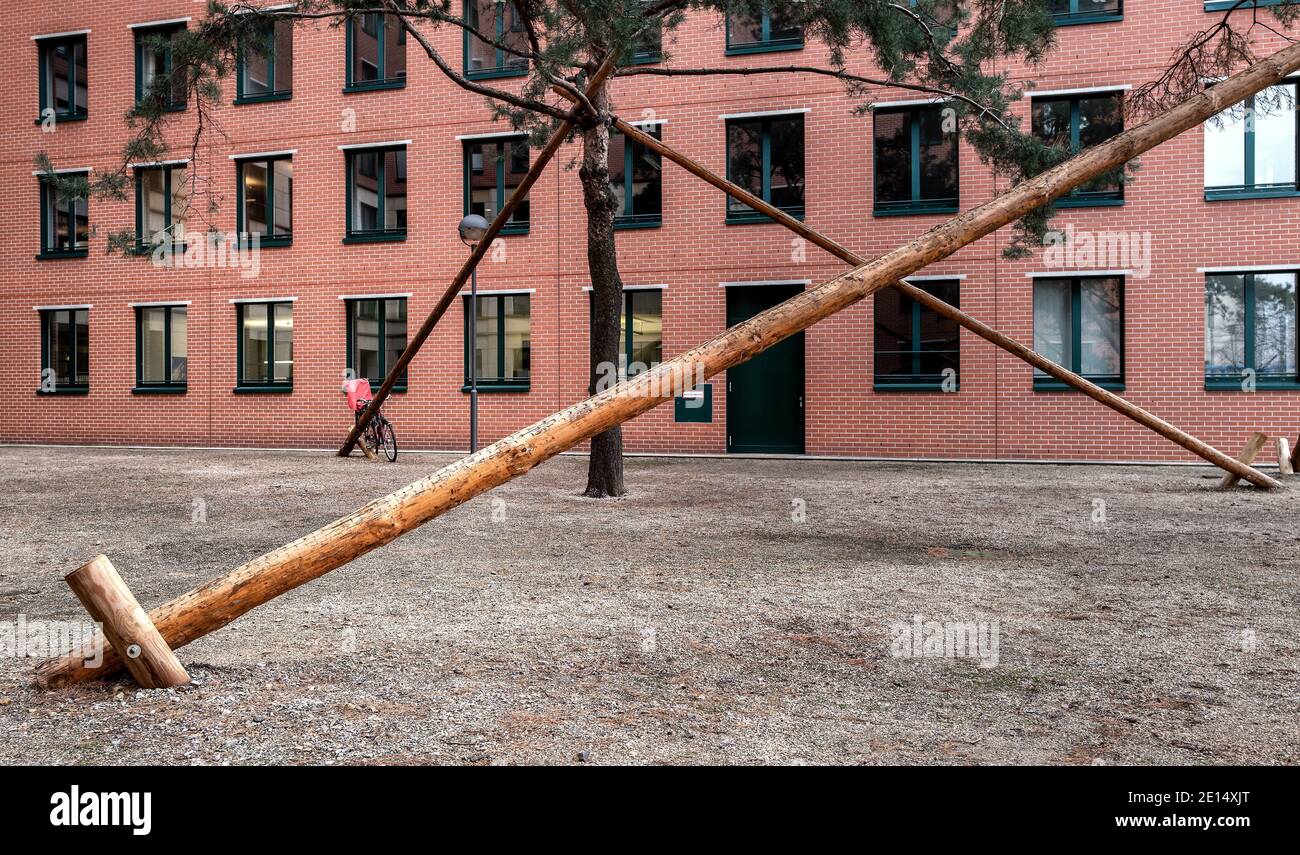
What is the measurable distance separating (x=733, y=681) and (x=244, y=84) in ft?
72.0

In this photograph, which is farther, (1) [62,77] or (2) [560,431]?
(1) [62,77]

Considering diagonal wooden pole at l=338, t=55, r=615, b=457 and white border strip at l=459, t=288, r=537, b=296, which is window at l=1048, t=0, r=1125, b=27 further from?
white border strip at l=459, t=288, r=537, b=296

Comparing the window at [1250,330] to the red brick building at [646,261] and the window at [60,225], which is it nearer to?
the red brick building at [646,261]

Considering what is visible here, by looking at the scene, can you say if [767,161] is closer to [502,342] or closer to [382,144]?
[502,342]

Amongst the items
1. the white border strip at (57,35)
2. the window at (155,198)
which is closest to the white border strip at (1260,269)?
the window at (155,198)

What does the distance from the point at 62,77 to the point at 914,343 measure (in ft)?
72.5

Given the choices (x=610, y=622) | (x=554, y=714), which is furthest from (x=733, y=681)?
(x=610, y=622)

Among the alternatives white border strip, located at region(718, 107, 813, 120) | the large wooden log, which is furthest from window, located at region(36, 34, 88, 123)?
the large wooden log

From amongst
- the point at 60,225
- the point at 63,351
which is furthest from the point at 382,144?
the point at 63,351

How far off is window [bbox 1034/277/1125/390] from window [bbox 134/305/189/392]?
19.6 meters

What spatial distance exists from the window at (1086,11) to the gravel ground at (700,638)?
1072 cm

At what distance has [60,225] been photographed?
2212 cm
